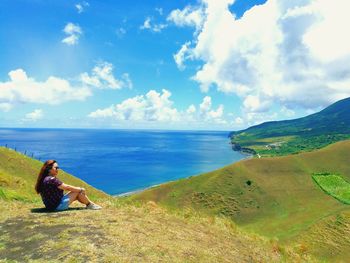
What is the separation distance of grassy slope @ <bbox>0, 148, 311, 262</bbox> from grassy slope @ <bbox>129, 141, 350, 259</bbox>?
64.7 meters

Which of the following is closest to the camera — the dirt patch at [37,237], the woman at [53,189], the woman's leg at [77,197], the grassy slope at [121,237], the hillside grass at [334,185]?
the dirt patch at [37,237]

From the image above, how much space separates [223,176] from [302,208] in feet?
94.6

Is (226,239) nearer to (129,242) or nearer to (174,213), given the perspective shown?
(174,213)

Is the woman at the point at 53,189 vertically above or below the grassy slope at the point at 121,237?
above

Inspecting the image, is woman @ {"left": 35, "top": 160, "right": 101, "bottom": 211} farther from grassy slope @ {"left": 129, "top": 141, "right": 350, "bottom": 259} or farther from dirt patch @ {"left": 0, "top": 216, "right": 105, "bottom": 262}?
grassy slope @ {"left": 129, "top": 141, "right": 350, "bottom": 259}

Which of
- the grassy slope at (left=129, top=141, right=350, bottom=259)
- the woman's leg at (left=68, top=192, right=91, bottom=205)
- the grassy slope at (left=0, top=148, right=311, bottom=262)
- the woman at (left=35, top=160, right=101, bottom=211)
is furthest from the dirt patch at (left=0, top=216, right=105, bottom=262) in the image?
the grassy slope at (left=129, top=141, right=350, bottom=259)

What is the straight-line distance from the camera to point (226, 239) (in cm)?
1656

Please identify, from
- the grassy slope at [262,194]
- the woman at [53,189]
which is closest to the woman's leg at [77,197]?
the woman at [53,189]

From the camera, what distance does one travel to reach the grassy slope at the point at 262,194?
89875 millimetres

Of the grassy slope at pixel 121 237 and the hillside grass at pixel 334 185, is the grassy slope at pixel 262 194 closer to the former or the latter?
the hillside grass at pixel 334 185

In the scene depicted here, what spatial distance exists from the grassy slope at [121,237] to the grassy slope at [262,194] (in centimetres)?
6470

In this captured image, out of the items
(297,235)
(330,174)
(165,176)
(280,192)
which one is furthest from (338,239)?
(165,176)

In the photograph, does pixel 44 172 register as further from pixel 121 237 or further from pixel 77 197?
pixel 121 237

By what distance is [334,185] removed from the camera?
112 meters
